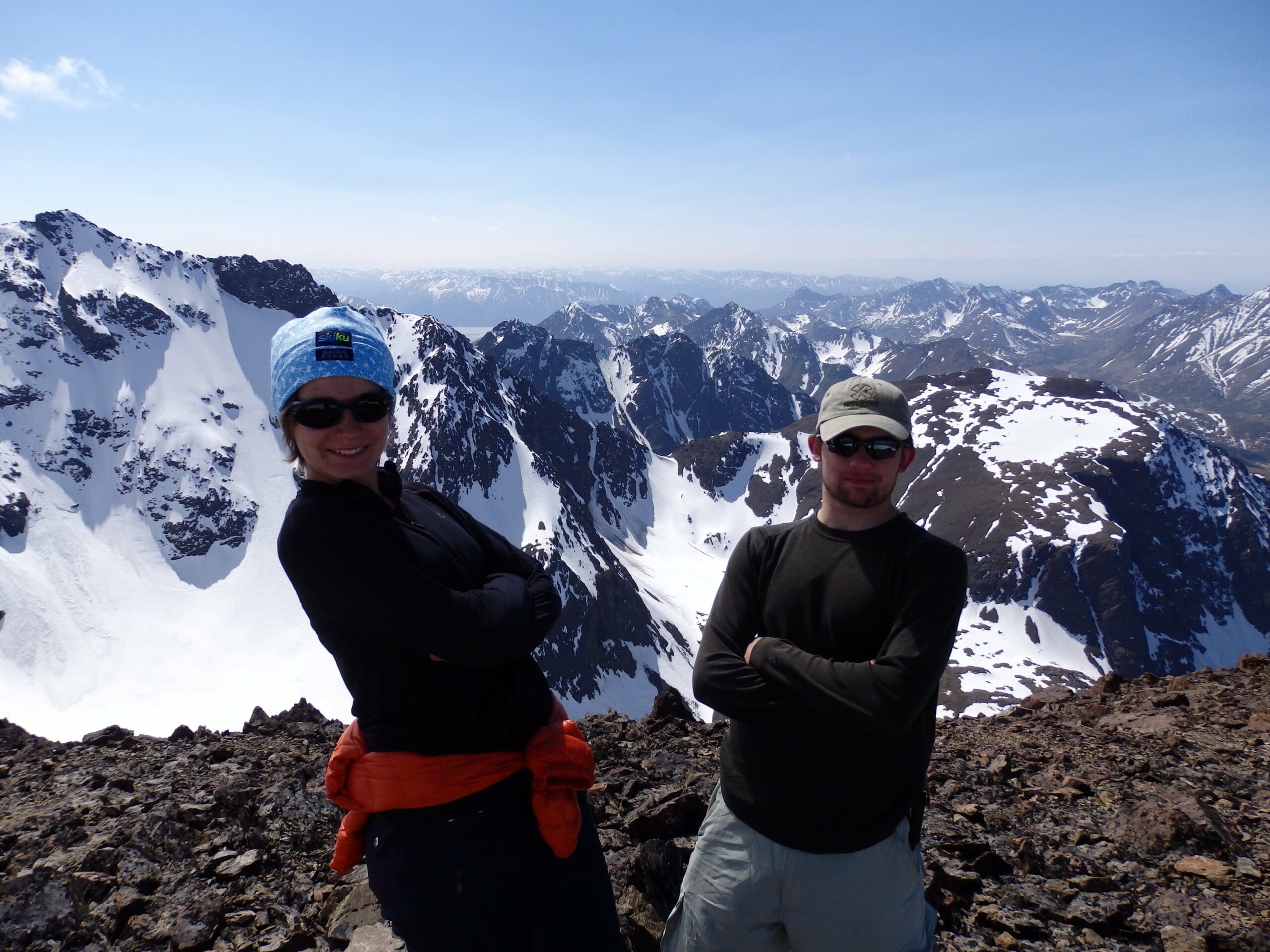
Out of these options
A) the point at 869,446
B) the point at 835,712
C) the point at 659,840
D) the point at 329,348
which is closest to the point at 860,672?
the point at 835,712

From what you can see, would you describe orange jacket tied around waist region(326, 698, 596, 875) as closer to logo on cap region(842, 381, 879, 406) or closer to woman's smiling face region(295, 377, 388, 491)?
woman's smiling face region(295, 377, 388, 491)

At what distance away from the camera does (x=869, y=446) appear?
4.65 metres

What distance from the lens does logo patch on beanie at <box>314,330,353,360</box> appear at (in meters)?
3.97

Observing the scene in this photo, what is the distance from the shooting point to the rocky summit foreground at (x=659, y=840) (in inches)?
249

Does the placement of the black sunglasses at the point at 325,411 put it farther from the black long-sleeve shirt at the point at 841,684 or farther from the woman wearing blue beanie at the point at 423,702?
the black long-sleeve shirt at the point at 841,684

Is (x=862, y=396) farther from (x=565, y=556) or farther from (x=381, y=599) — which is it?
(x=565, y=556)

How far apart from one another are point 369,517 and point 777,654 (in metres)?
2.81

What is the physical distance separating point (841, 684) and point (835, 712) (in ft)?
0.61

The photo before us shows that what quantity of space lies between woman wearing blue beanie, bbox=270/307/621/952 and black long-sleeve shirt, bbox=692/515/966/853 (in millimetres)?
1249

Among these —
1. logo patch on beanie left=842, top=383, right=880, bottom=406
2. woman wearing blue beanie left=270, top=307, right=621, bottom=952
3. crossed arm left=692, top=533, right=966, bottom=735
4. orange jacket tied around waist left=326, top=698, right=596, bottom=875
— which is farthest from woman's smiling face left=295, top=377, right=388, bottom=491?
logo patch on beanie left=842, top=383, right=880, bottom=406

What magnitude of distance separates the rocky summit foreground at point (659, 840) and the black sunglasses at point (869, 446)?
4.93 metres

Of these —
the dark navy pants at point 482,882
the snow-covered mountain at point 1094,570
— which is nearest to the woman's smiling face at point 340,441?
the dark navy pants at point 482,882

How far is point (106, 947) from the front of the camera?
6.18 m

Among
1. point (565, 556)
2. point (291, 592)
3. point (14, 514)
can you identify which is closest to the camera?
point (14, 514)
